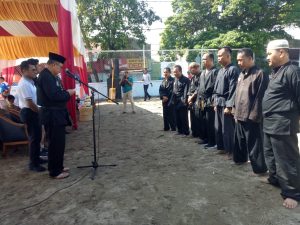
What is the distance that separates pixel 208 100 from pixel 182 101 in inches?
48.9

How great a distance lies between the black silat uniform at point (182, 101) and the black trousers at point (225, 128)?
4.98ft

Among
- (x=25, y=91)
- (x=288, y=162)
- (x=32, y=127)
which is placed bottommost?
(x=288, y=162)

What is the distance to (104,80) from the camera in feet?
56.4

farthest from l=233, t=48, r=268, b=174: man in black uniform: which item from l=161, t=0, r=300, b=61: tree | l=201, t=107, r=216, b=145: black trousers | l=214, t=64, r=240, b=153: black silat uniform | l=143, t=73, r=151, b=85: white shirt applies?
l=161, t=0, r=300, b=61: tree

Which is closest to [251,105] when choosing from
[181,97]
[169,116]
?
[181,97]

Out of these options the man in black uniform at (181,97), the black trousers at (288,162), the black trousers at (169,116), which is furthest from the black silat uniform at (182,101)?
the black trousers at (288,162)

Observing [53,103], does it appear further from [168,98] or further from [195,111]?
[168,98]

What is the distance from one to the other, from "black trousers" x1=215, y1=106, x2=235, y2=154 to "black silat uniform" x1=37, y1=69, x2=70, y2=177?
2.50 metres

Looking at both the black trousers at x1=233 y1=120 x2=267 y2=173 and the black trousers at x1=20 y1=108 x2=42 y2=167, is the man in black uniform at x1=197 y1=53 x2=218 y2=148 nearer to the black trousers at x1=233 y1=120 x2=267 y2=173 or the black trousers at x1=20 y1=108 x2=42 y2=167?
the black trousers at x1=233 y1=120 x2=267 y2=173

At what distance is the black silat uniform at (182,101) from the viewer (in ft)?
21.7

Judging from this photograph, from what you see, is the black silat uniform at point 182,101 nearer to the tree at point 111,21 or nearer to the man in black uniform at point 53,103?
the man in black uniform at point 53,103

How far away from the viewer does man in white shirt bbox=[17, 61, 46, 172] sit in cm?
454

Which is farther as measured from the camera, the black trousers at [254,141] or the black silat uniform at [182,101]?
the black silat uniform at [182,101]

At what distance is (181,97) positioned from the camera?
666 cm
